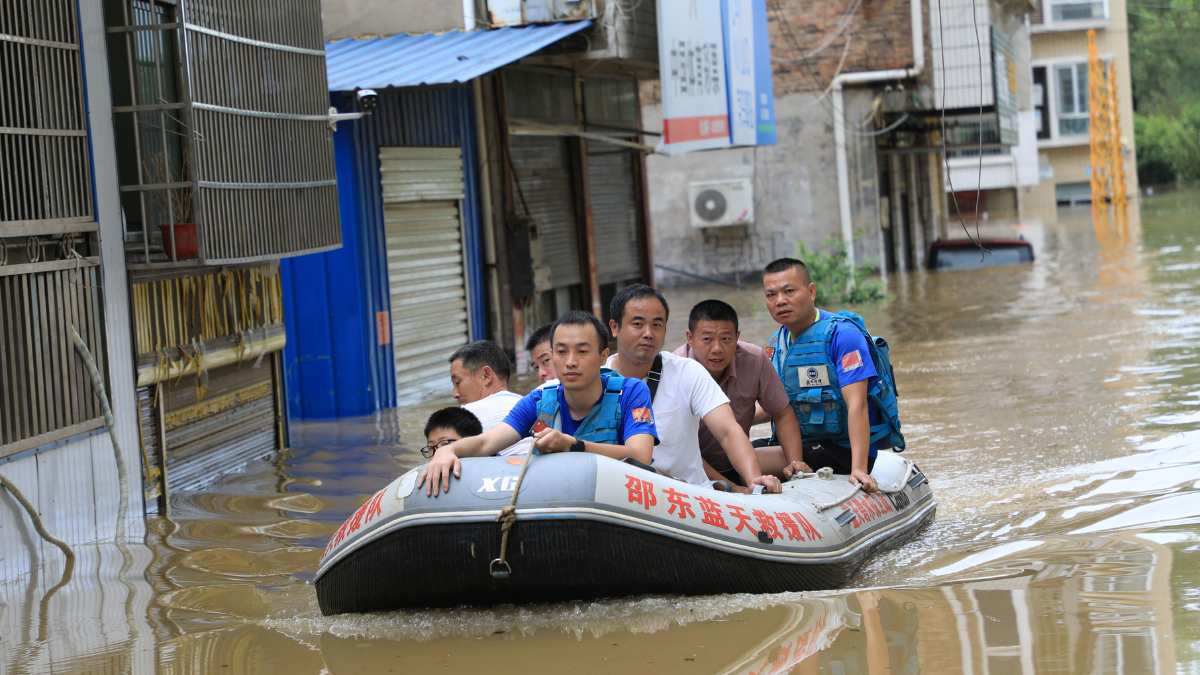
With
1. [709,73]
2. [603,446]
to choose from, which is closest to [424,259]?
[709,73]

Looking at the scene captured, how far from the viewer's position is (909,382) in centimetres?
1457

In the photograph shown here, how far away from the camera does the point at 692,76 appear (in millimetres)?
17453

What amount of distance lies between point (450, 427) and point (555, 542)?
1032mm

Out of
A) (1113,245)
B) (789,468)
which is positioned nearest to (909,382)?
(789,468)

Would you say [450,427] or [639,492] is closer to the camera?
[639,492]

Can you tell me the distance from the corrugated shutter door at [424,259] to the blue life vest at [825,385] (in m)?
7.10

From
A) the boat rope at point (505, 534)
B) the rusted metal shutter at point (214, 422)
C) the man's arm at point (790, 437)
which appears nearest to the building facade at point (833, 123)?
the rusted metal shutter at point (214, 422)

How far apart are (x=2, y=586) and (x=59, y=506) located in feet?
2.49

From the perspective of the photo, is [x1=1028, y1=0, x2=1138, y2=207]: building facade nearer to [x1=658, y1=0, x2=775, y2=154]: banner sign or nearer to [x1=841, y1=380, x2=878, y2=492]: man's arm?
[x1=658, y1=0, x2=775, y2=154]: banner sign

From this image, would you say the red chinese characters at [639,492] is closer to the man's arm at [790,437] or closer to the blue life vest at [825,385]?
the man's arm at [790,437]

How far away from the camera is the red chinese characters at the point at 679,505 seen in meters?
6.22

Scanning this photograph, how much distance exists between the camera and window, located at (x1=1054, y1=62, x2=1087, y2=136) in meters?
57.2

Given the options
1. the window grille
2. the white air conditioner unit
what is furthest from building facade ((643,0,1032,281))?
the window grille

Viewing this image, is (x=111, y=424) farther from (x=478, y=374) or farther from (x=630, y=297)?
(x=630, y=297)
